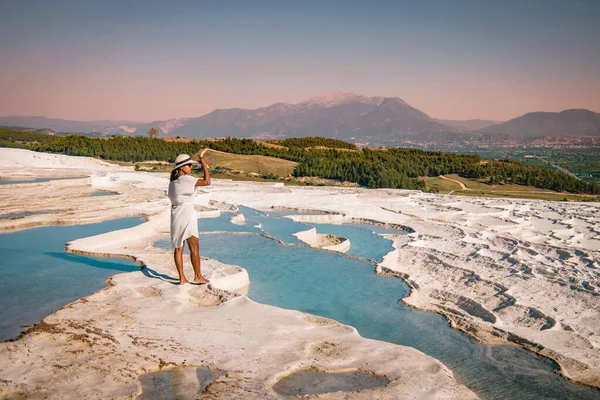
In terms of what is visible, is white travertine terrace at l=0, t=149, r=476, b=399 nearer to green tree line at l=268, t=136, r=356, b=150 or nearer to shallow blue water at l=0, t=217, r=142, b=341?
shallow blue water at l=0, t=217, r=142, b=341

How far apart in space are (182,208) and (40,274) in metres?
3.04

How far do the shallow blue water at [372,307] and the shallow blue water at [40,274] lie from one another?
2.53 m

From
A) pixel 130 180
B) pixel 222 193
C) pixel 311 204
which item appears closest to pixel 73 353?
pixel 311 204

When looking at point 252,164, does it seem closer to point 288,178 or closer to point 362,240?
point 288,178

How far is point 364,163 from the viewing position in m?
37.9

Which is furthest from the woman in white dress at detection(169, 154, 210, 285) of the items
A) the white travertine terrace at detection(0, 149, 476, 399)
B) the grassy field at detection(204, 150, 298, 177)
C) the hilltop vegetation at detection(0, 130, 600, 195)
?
the grassy field at detection(204, 150, 298, 177)

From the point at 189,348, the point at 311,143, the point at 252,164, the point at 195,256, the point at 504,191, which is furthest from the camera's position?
the point at 311,143

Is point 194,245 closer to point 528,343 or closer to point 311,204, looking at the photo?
point 528,343

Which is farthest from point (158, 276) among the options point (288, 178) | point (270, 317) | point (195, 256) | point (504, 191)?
point (504, 191)

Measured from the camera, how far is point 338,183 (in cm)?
3494

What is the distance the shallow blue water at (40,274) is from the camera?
6.00 meters

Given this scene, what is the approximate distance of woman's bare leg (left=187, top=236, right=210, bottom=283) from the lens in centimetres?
682

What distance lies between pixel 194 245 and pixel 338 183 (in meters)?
28.5

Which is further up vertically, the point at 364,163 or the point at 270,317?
the point at 364,163
